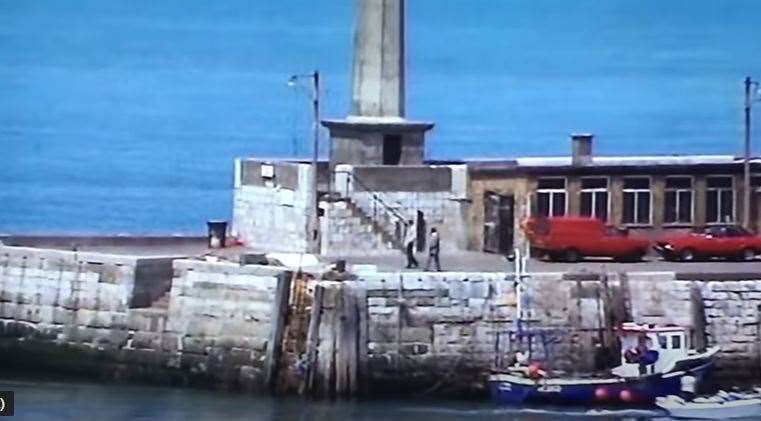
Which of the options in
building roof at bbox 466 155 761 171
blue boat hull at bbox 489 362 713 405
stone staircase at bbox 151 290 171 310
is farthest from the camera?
building roof at bbox 466 155 761 171

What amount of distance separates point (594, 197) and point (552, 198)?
2.35 feet

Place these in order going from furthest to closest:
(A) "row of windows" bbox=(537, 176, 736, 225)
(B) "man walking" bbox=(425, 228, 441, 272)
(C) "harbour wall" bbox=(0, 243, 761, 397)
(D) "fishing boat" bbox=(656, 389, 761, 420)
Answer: (A) "row of windows" bbox=(537, 176, 736, 225) → (B) "man walking" bbox=(425, 228, 441, 272) → (C) "harbour wall" bbox=(0, 243, 761, 397) → (D) "fishing boat" bbox=(656, 389, 761, 420)

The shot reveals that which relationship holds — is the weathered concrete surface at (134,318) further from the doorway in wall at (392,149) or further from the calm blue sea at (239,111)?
the calm blue sea at (239,111)

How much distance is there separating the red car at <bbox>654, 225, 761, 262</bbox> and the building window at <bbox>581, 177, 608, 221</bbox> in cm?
180

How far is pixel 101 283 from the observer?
43562 millimetres

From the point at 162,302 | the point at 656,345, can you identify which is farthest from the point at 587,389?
the point at 162,302

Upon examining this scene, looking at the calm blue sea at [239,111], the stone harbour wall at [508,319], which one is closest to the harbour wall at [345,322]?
the stone harbour wall at [508,319]

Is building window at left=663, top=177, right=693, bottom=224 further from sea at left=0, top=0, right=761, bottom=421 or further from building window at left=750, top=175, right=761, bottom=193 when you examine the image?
sea at left=0, top=0, right=761, bottom=421

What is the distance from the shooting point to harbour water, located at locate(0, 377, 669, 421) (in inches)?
1606

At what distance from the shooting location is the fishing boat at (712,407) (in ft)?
136

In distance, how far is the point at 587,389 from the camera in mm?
41406

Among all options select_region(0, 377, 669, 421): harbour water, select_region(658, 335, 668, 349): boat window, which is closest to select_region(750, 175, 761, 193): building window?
select_region(658, 335, 668, 349): boat window

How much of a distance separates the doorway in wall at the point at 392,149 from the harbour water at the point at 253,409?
7.49 metres

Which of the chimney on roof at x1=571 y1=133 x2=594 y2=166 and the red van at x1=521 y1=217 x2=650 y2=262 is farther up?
the chimney on roof at x1=571 y1=133 x2=594 y2=166
